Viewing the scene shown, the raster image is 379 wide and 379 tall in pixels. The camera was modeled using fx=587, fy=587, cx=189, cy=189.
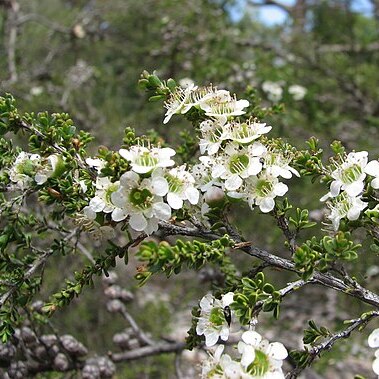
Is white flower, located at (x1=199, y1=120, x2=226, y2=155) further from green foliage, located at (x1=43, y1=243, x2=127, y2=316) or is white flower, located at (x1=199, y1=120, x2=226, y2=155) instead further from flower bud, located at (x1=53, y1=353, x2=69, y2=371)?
flower bud, located at (x1=53, y1=353, x2=69, y2=371)

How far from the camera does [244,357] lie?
119 cm

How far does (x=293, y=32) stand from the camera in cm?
591

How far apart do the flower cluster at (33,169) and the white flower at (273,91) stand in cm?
229

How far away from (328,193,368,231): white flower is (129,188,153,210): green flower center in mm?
463

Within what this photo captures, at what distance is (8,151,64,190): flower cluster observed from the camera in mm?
1459

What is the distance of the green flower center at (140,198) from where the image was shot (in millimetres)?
1285

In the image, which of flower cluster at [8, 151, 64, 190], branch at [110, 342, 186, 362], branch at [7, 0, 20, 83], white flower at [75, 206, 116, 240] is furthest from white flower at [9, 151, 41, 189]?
branch at [7, 0, 20, 83]

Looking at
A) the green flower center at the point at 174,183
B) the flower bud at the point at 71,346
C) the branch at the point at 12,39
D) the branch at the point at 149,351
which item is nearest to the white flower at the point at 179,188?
the green flower center at the point at 174,183

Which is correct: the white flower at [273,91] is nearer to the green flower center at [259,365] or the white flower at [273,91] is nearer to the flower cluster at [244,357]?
the flower cluster at [244,357]

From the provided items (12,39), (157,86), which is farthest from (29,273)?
(12,39)

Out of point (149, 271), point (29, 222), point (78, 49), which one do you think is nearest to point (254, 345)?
point (149, 271)

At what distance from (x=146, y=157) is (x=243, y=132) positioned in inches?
10.6

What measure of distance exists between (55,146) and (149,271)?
19.0 inches

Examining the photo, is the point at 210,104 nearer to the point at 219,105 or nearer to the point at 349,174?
the point at 219,105
